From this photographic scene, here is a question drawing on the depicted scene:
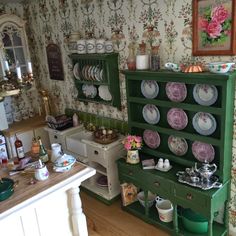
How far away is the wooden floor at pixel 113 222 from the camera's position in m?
2.58

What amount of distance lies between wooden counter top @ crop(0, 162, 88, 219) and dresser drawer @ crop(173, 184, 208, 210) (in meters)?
0.80

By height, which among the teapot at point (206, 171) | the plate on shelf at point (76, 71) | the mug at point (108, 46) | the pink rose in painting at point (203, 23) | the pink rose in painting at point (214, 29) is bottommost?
the teapot at point (206, 171)

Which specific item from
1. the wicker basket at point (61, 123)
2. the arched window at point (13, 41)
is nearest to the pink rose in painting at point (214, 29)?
the wicker basket at point (61, 123)

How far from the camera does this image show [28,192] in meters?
1.81

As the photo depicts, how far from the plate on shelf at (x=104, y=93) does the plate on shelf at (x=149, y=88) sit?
22.4 inches

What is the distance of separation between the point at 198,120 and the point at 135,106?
67 cm

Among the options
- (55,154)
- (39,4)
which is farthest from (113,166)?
(39,4)

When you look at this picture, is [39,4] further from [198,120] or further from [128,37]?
[198,120]

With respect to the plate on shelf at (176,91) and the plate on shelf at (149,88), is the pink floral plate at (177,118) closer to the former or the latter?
the plate on shelf at (176,91)

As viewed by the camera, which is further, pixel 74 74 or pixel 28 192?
pixel 74 74

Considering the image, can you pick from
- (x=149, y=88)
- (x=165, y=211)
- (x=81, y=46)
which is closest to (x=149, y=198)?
(x=165, y=211)

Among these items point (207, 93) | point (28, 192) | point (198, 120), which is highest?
point (207, 93)

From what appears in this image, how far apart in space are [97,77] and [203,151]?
1.39m

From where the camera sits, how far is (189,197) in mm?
2184
